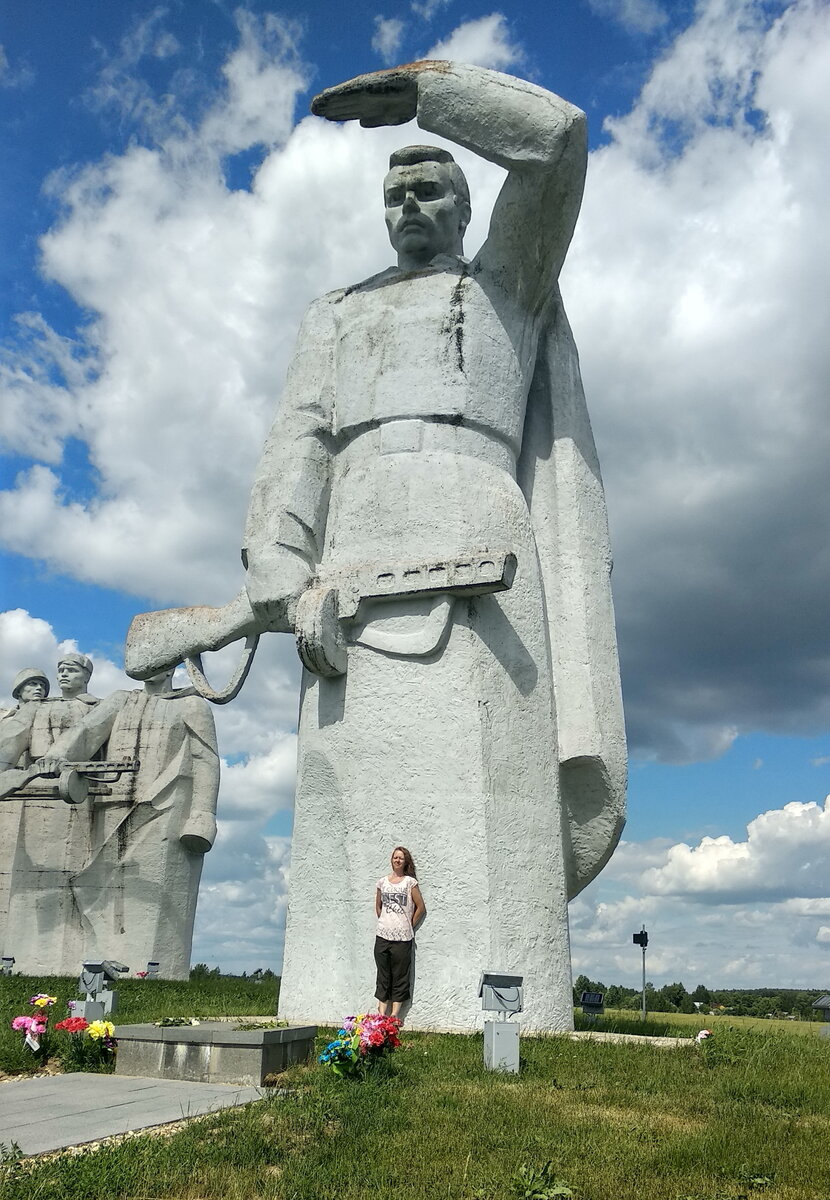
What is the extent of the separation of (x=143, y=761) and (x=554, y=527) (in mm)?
9098

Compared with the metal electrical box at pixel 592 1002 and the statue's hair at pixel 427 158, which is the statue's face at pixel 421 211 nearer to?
the statue's hair at pixel 427 158

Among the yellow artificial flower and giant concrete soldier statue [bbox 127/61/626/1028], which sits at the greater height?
giant concrete soldier statue [bbox 127/61/626/1028]

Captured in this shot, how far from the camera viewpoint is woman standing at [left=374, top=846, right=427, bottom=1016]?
7.33 metres

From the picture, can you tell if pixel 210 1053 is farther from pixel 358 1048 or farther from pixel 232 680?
pixel 232 680

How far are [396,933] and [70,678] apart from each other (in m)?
12.2

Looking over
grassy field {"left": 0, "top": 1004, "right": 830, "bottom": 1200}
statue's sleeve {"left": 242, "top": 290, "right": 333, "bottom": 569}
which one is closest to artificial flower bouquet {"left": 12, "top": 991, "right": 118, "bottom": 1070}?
grassy field {"left": 0, "top": 1004, "right": 830, "bottom": 1200}

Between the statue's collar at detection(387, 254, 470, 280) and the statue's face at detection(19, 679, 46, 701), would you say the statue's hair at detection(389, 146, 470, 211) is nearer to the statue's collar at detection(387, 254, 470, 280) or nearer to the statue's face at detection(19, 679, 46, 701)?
the statue's collar at detection(387, 254, 470, 280)

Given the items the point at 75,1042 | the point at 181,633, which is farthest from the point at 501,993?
the point at 181,633

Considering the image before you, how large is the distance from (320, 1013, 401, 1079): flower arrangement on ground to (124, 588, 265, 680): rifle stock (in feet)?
12.6

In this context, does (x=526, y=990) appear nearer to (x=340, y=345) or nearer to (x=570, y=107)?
(x=340, y=345)

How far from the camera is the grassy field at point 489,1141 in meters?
3.79

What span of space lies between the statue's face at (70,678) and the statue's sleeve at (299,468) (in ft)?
33.5

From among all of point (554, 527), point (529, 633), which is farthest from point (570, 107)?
point (529, 633)

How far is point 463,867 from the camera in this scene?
7539 mm
